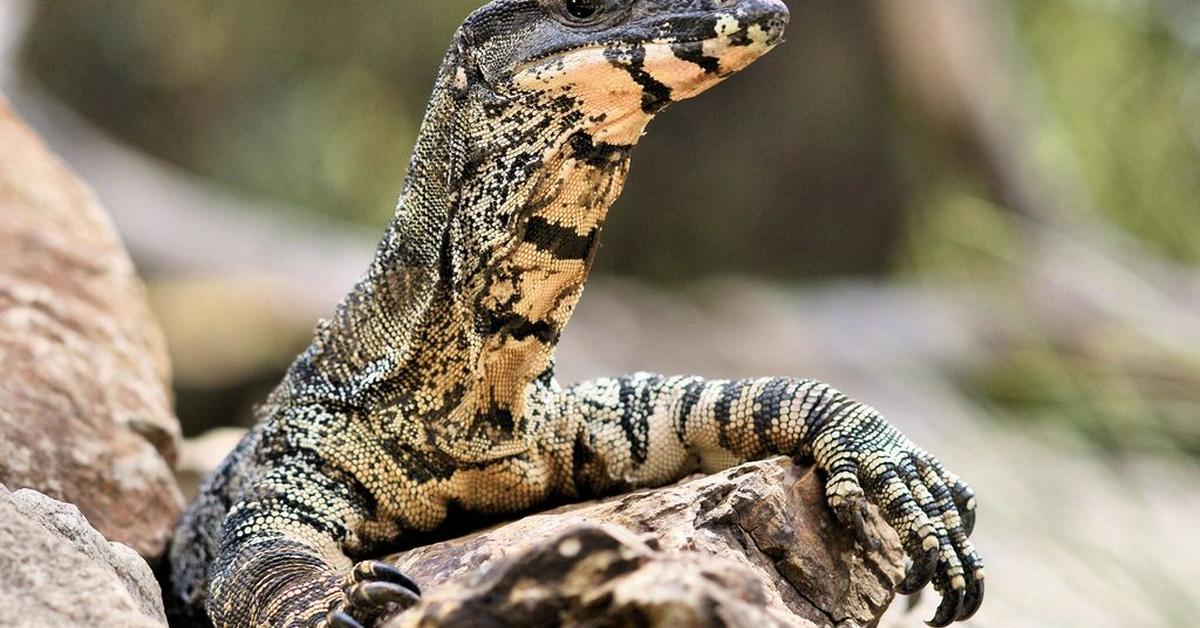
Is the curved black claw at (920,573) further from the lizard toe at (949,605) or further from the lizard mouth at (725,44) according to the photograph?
the lizard mouth at (725,44)

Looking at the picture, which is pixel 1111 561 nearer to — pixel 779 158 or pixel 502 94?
pixel 502 94

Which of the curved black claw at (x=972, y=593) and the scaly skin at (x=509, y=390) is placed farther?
the curved black claw at (x=972, y=593)

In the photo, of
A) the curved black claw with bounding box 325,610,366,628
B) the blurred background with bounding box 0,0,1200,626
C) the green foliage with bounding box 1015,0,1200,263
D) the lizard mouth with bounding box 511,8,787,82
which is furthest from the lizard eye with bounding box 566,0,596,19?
the green foliage with bounding box 1015,0,1200,263

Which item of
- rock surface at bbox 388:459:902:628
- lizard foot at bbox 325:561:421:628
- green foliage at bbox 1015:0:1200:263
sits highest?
green foliage at bbox 1015:0:1200:263

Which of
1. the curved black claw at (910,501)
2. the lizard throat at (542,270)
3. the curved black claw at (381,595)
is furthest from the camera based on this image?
the curved black claw at (910,501)

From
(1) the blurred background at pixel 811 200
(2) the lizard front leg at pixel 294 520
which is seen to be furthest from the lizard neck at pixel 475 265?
(1) the blurred background at pixel 811 200

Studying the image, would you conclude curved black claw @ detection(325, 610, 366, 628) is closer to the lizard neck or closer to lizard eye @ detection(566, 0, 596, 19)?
the lizard neck

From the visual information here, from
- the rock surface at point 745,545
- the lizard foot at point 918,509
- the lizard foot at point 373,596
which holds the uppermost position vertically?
the lizard foot at point 918,509

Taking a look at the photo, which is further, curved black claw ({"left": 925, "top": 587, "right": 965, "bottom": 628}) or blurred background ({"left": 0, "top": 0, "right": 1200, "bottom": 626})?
blurred background ({"left": 0, "top": 0, "right": 1200, "bottom": 626})

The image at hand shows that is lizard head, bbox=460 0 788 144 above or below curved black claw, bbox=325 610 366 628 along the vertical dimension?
above
